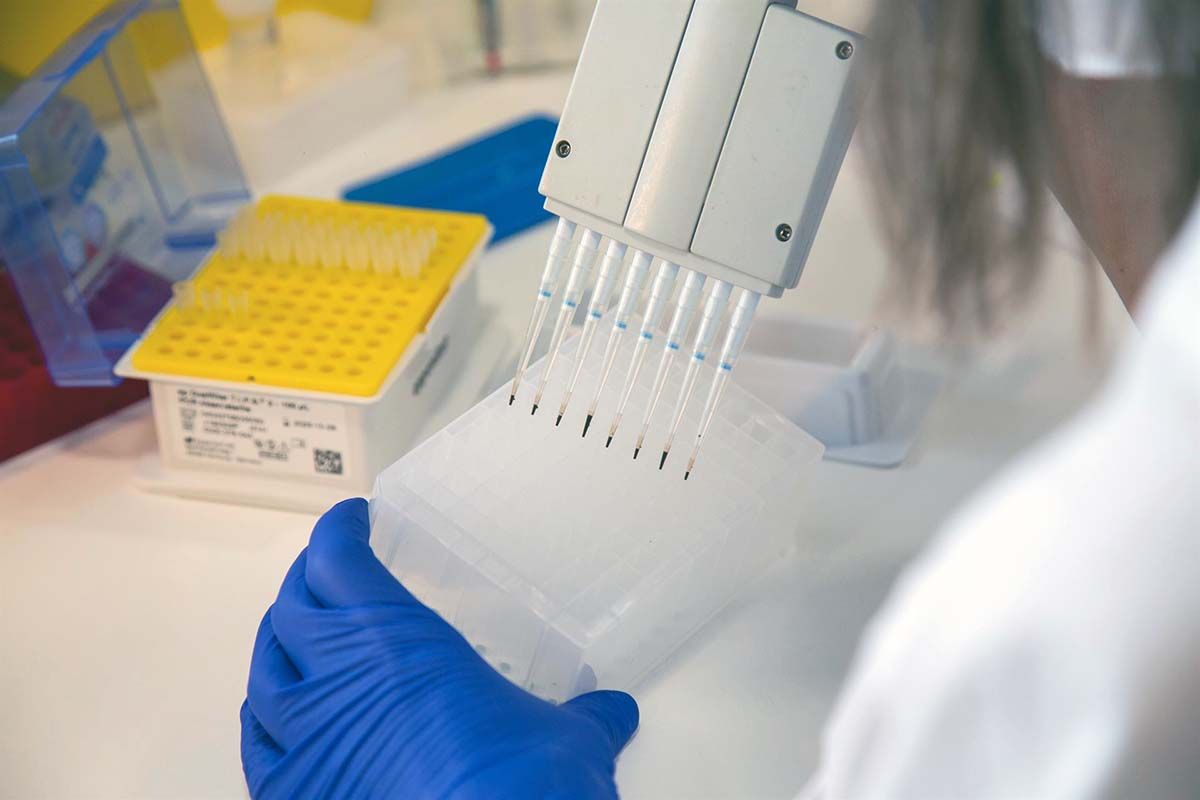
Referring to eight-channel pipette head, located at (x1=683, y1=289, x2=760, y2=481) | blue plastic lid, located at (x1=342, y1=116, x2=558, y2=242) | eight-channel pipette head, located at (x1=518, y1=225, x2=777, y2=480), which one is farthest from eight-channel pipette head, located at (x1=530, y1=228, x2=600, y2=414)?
blue plastic lid, located at (x1=342, y1=116, x2=558, y2=242)

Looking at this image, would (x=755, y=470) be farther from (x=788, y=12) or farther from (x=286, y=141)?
(x=286, y=141)

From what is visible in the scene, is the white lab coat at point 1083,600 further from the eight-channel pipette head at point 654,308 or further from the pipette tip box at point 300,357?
the pipette tip box at point 300,357

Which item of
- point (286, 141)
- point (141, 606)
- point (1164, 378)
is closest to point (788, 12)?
point (1164, 378)

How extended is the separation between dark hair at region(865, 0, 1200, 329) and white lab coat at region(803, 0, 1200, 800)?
0.59 feet

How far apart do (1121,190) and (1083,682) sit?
51cm

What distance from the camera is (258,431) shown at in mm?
957

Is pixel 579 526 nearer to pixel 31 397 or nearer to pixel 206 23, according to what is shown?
pixel 31 397

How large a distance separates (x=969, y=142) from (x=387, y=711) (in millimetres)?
455

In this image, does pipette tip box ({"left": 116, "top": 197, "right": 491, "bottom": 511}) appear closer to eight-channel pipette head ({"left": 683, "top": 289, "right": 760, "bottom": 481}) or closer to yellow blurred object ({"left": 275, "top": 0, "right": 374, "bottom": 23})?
eight-channel pipette head ({"left": 683, "top": 289, "right": 760, "bottom": 481})

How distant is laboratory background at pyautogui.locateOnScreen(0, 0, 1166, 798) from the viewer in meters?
Result: 0.73

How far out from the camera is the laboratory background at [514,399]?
0.73m

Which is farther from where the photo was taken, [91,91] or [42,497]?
[91,91]

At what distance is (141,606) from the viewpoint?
898 millimetres

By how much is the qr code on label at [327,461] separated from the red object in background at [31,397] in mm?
260
